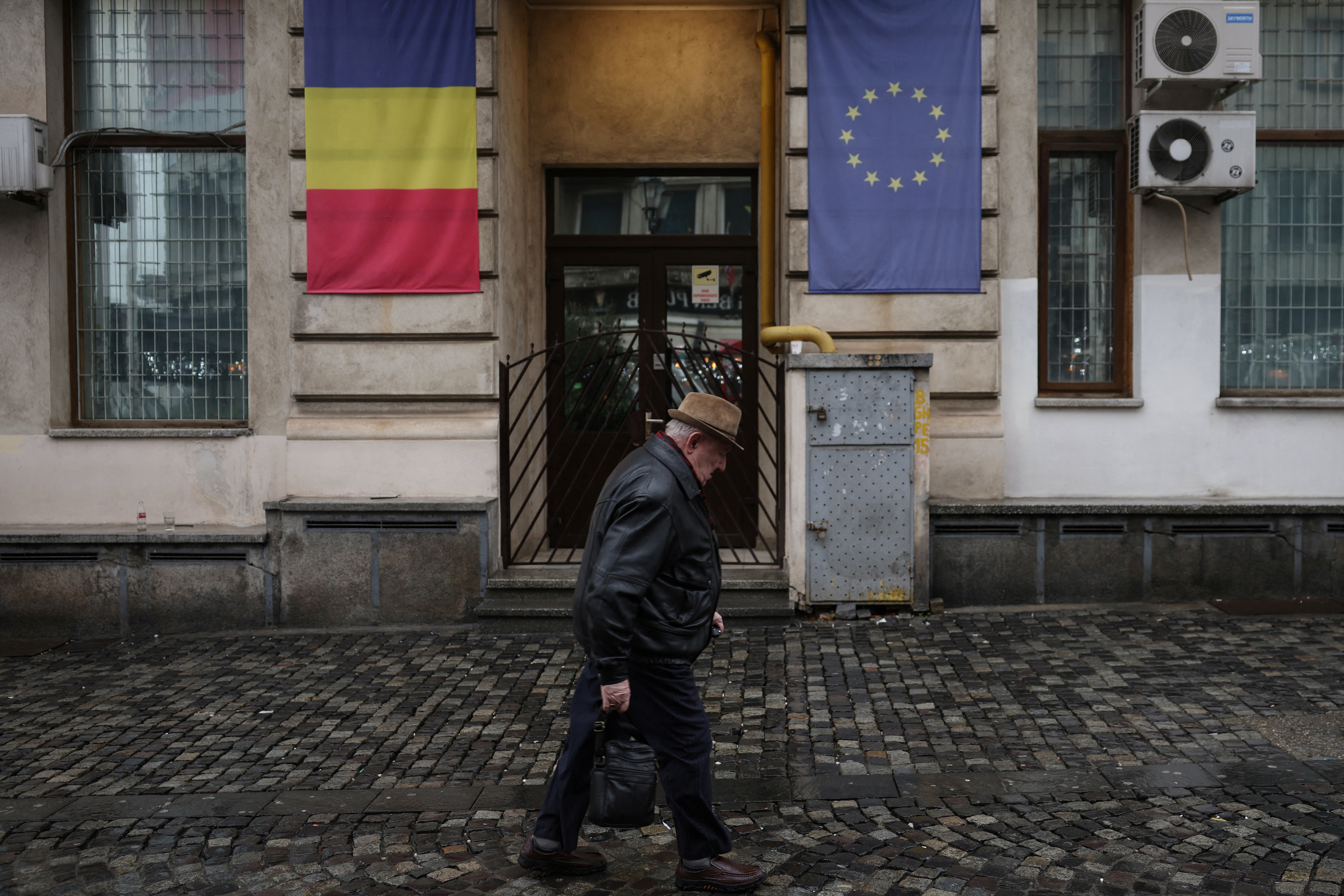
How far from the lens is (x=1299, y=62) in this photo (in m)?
9.39

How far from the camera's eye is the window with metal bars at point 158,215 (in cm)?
934

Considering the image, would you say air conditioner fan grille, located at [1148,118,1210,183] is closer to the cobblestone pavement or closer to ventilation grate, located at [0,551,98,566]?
the cobblestone pavement

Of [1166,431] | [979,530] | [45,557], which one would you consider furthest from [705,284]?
[45,557]

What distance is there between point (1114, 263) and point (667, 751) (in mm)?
7041

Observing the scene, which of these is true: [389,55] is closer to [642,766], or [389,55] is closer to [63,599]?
[63,599]

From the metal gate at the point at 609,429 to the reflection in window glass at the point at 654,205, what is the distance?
1.07 meters

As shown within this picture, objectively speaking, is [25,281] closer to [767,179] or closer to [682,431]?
[767,179]

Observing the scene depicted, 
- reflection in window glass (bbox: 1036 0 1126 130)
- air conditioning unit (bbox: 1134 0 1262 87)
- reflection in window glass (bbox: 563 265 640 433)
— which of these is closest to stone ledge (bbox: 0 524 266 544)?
reflection in window glass (bbox: 563 265 640 433)

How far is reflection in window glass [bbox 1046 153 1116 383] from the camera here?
9.41m

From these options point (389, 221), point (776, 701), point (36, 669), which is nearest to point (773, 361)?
point (389, 221)

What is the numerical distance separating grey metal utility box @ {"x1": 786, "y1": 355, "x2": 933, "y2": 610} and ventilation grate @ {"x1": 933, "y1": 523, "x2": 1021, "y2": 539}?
0.35 metres

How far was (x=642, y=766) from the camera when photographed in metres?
3.97

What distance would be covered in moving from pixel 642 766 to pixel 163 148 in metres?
7.65

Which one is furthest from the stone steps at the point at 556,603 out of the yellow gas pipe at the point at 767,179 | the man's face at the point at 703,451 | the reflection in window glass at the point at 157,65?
the reflection in window glass at the point at 157,65
